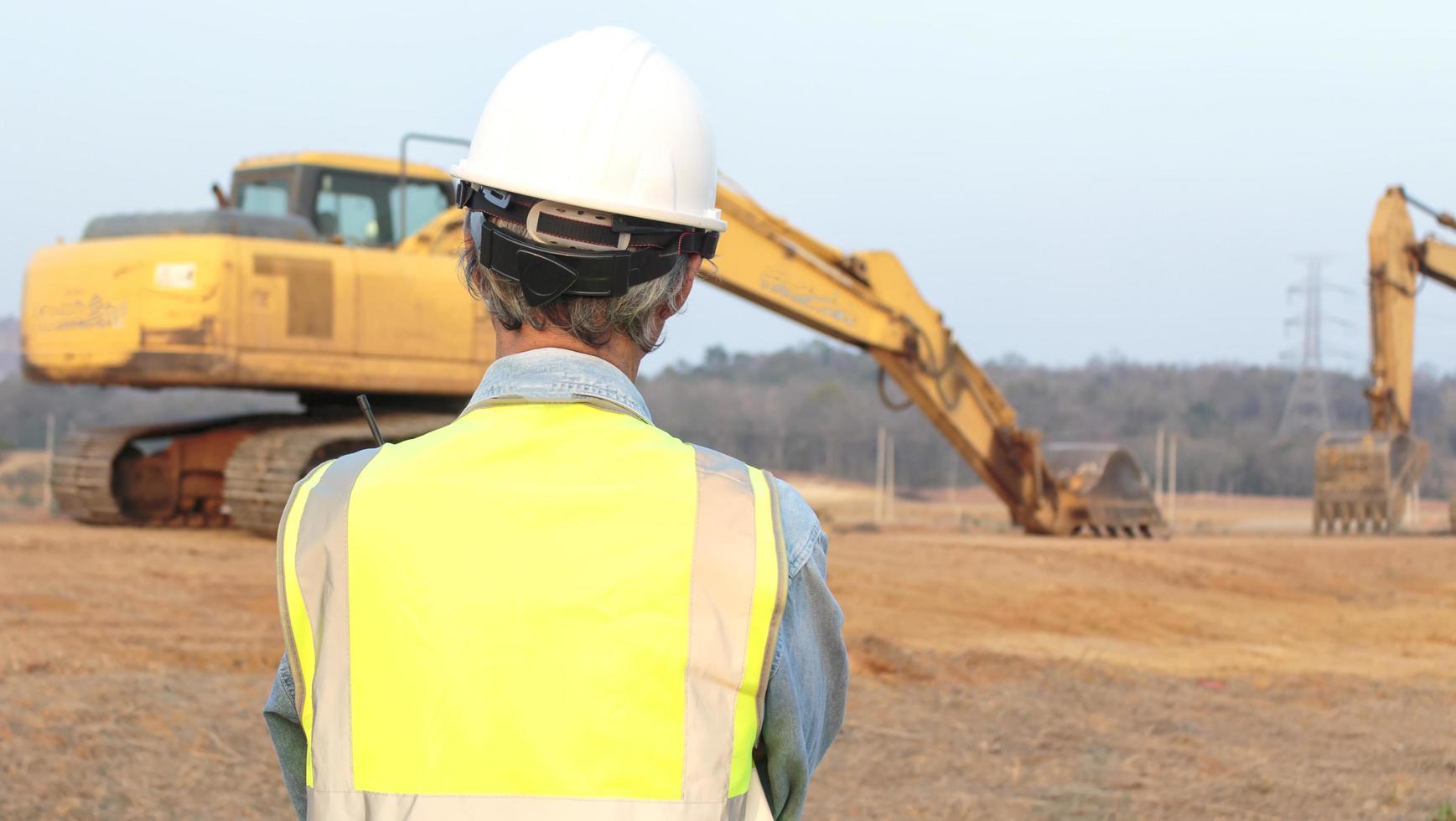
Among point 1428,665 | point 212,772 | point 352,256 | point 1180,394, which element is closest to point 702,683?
point 212,772

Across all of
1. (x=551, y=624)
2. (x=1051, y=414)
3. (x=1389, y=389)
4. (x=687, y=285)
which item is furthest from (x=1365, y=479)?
(x=1051, y=414)

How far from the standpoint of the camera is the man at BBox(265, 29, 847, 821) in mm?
1386

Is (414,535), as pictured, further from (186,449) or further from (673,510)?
(186,449)

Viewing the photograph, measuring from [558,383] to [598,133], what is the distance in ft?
0.95

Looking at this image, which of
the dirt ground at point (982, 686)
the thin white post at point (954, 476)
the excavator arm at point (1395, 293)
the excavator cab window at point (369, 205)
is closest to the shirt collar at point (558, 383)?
the dirt ground at point (982, 686)

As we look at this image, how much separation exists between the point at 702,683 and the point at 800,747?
16cm

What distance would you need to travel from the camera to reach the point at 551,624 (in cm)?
139

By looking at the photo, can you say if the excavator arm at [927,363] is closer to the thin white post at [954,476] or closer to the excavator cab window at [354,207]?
the excavator cab window at [354,207]

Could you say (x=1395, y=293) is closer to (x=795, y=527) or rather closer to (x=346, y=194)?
(x=346, y=194)

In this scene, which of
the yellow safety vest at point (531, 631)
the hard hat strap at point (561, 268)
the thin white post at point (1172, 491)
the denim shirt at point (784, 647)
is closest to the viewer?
the yellow safety vest at point (531, 631)

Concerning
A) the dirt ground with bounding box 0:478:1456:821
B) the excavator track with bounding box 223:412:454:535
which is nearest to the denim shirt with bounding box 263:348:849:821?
the dirt ground with bounding box 0:478:1456:821

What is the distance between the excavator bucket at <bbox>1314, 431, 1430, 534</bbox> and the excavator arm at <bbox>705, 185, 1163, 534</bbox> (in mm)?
3576

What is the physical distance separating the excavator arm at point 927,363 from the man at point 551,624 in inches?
393

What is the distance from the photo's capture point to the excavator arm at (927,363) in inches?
511
